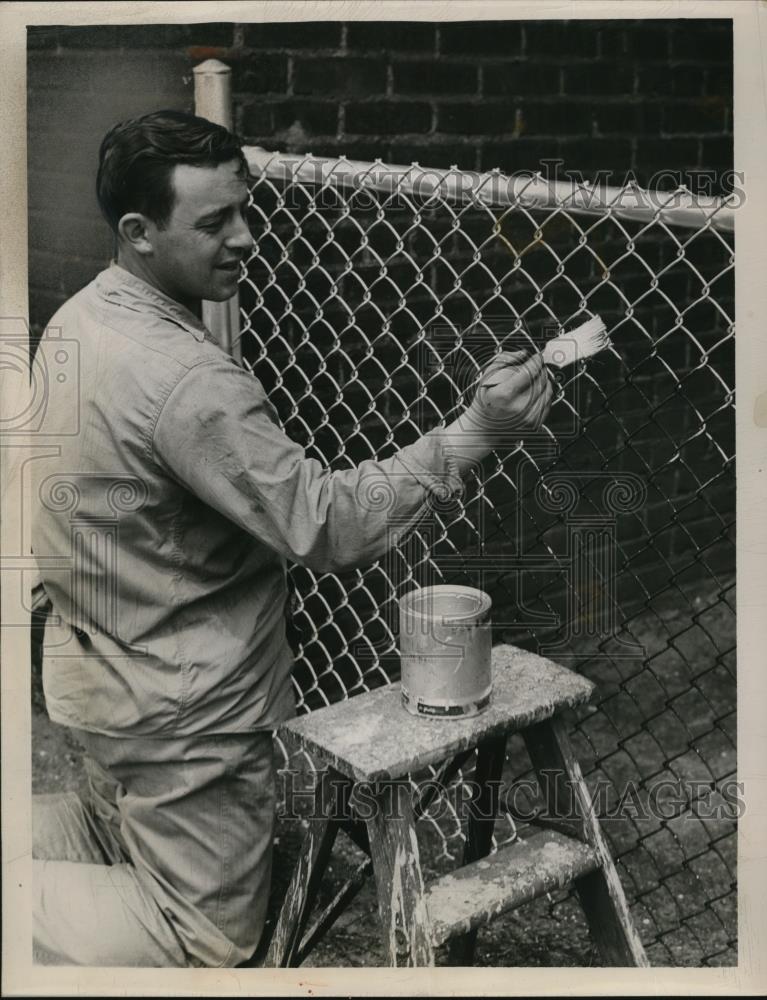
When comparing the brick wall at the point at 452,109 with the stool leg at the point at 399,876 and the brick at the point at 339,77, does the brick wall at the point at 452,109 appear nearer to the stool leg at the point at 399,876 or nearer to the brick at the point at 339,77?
the brick at the point at 339,77

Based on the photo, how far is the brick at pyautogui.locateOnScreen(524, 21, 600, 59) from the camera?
11.4 ft

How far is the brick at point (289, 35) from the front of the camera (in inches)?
121

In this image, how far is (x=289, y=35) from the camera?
122 inches

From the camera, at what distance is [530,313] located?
3686mm

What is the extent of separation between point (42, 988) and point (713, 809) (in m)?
2.03

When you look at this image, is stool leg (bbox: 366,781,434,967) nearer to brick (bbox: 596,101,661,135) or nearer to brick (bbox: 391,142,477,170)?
brick (bbox: 391,142,477,170)

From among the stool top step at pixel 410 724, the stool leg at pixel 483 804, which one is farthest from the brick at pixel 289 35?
the stool leg at pixel 483 804

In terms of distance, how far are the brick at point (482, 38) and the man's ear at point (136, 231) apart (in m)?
1.35

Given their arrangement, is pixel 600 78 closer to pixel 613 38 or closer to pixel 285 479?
pixel 613 38

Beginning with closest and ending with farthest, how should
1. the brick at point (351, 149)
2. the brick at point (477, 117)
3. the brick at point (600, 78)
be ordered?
the brick at point (351, 149) → the brick at point (477, 117) → the brick at point (600, 78)

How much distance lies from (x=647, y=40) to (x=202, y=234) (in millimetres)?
2037

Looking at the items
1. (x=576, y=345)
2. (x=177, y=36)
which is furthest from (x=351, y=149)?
(x=576, y=345)

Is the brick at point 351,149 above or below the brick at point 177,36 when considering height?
below

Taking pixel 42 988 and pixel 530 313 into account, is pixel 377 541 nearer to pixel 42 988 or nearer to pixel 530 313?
pixel 42 988
